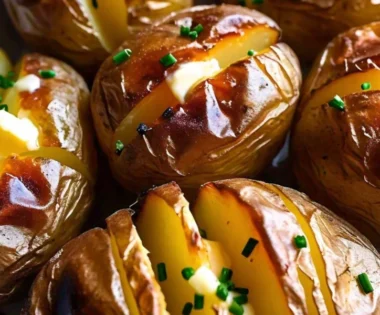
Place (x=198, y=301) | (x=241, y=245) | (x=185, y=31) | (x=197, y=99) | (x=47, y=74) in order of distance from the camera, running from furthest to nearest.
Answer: (x=47, y=74) → (x=185, y=31) → (x=197, y=99) → (x=241, y=245) → (x=198, y=301)

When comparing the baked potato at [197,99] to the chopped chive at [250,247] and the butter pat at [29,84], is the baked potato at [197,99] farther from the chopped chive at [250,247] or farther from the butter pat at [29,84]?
the chopped chive at [250,247]

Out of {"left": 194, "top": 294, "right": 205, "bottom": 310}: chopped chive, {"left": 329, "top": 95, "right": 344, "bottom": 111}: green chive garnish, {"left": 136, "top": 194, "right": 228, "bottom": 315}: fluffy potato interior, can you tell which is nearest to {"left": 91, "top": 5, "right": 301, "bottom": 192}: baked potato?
{"left": 329, "top": 95, "right": 344, "bottom": 111}: green chive garnish

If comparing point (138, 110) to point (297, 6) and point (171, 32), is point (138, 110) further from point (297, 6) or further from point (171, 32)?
point (297, 6)

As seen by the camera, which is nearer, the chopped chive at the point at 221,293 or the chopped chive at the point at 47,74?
the chopped chive at the point at 221,293

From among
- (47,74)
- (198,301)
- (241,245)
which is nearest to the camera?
(198,301)

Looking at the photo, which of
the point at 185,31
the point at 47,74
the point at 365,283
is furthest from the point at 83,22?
the point at 365,283

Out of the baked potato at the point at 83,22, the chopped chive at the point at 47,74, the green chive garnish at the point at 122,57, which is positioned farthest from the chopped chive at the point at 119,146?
the baked potato at the point at 83,22

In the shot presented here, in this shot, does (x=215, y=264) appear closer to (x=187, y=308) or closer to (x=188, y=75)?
(x=187, y=308)
